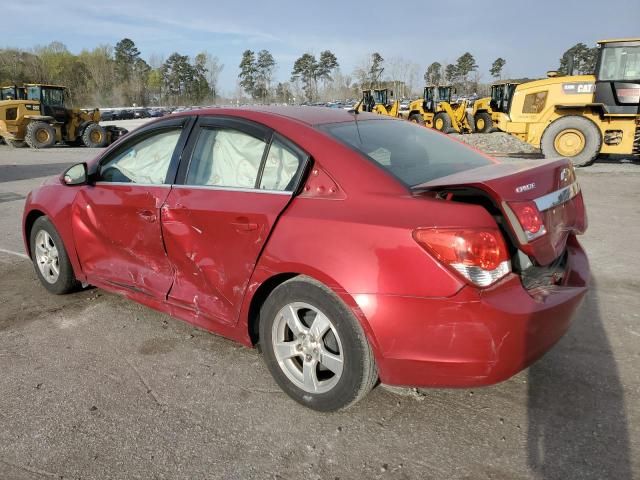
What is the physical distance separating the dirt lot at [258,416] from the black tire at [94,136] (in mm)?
20415

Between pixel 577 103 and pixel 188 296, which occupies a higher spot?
pixel 577 103

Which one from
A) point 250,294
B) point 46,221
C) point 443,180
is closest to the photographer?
point 443,180

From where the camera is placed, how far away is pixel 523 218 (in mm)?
2352

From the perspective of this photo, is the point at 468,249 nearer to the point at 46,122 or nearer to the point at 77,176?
the point at 77,176

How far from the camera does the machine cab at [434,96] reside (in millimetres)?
26609

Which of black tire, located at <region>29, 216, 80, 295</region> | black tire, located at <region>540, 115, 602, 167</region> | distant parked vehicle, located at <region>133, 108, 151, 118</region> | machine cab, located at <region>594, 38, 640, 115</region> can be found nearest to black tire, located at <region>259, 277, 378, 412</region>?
black tire, located at <region>29, 216, 80, 295</region>

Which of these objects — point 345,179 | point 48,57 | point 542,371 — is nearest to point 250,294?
point 345,179

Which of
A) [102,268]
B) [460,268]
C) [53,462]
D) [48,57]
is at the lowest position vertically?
[53,462]

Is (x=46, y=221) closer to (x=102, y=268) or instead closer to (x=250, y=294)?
(x=102, y=268)

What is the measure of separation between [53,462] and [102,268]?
1.70m

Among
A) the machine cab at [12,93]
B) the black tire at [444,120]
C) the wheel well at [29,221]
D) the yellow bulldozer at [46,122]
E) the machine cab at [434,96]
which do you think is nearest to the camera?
the wheel well at [29,221]

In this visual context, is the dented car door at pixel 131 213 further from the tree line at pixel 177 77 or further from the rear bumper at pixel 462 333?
the tree line at pixel 177 77

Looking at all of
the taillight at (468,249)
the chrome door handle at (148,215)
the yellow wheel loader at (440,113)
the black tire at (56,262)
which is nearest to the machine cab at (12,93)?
the yellow wheel loader at (440,113)

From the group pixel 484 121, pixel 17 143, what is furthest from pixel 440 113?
pixel 17 143
